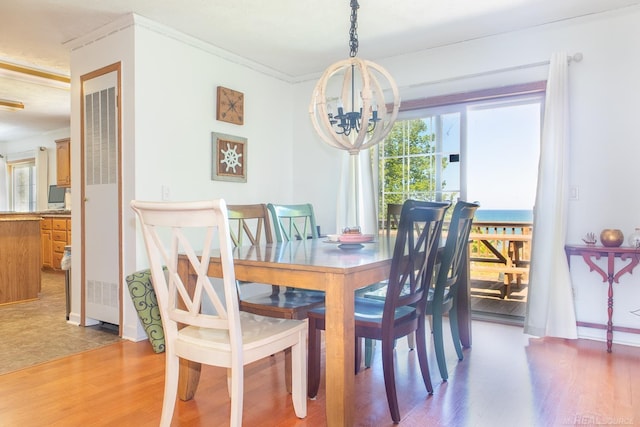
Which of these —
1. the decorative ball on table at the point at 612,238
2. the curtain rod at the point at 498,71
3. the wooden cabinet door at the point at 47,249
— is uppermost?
the curtain rod at the point at 498,71

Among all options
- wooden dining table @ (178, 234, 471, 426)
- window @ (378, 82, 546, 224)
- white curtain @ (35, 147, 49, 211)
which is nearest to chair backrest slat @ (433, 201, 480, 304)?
wooden dining table @ (178, 234, 471, 426)

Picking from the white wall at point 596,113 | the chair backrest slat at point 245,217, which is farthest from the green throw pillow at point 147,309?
the white wall at point 596,113

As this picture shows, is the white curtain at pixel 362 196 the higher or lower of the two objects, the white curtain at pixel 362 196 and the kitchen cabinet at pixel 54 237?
the higher

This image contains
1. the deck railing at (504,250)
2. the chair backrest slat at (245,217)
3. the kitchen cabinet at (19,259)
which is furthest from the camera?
the deck railing at (504,250)

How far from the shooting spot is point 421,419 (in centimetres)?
192

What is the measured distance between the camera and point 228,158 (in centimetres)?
394

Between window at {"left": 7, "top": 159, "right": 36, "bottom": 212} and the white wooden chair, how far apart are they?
8151mm

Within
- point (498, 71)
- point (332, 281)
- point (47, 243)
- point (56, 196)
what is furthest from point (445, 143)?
point (56, 196)

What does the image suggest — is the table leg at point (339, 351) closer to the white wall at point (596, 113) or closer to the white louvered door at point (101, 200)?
the white louvered door at point (101, 200)

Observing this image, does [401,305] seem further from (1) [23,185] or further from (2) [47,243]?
(1) [23,185]

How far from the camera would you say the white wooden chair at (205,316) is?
1527 mm

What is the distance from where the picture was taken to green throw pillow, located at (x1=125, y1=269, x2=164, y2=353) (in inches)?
112

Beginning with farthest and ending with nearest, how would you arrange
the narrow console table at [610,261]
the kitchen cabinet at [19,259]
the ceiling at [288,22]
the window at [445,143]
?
the kitchen cabinet at [19,259] → the window at [445,143] → the ceiling at [288,22] → the narrow console table at [610,261]

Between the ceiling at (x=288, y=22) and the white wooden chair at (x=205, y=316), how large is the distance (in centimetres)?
200
